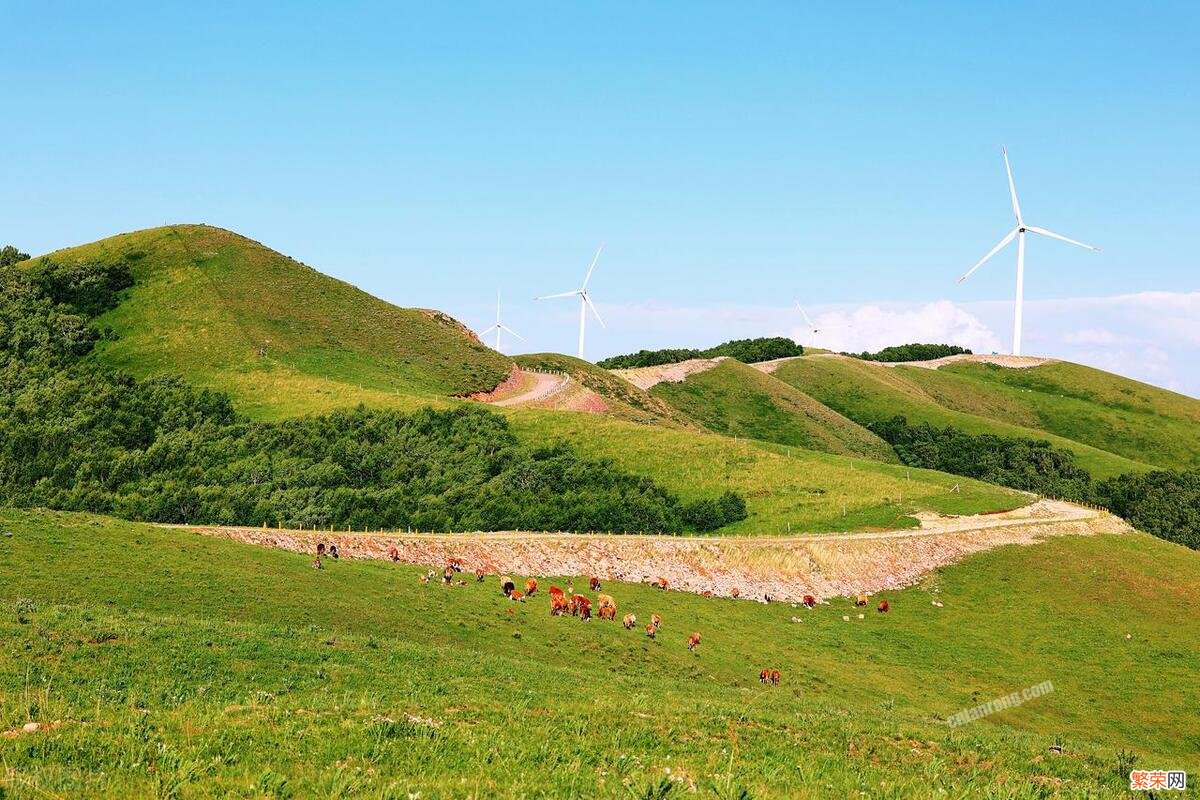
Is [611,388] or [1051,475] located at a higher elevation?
[611,388]

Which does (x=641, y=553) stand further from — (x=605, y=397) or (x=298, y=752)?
(x=605, y=397)

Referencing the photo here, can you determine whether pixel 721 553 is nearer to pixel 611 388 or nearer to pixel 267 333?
pixel 267 333

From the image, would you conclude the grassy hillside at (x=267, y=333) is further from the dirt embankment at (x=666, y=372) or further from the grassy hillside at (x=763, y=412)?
the grassy hillside at (x=763, y=412)

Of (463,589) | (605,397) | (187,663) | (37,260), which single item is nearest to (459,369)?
(605,397)

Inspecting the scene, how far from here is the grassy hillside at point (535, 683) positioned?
15.9m

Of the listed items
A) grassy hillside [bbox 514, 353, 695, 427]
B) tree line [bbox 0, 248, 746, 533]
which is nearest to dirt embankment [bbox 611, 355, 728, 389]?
grassy hillside [bbox 514, 353, 695, 427]

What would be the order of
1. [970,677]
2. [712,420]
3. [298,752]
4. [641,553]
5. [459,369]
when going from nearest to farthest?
[298,752], [970,677], [641,553], [459,369], [712,420]

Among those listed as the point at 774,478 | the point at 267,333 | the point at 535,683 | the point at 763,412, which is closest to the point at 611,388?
the point at 763,412

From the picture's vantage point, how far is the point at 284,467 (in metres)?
85.4

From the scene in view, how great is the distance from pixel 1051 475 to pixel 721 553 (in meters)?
107

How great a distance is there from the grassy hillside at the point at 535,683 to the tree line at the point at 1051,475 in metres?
66.1

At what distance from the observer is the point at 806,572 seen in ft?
223

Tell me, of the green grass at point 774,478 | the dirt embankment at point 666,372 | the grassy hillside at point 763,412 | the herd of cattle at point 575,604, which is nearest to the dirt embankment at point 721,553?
the herd of cattle at point 575,604

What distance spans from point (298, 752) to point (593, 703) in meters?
11.0
